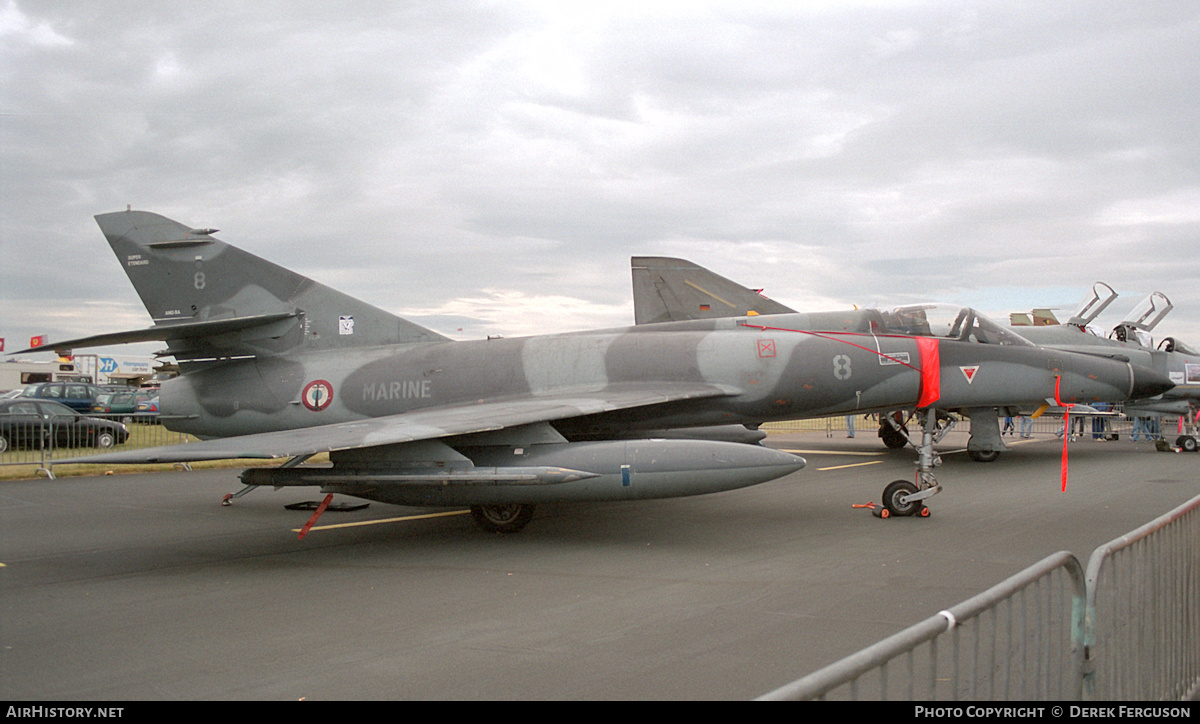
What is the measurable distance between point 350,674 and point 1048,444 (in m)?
20.8

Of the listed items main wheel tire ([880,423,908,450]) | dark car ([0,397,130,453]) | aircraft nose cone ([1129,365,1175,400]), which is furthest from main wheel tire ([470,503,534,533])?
dark car ([0,397,130,453])

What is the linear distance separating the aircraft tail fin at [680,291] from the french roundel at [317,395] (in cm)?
921

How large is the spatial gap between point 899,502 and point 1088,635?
612 cm

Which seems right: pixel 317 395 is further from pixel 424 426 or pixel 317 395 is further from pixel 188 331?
pixel 424 426

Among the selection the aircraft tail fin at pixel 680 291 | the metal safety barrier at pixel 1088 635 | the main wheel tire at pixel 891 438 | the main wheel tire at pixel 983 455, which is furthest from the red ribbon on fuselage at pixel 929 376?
the main wheel tire at pixel 891 438

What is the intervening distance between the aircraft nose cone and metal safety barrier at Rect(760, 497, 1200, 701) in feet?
34.4

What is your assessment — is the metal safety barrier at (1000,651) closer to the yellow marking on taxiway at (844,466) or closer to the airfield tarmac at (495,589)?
the airfield tarmac at (495,589)

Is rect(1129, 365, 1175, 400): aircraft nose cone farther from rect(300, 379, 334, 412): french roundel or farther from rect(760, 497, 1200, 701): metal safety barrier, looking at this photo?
rect(300, 379, 334, 412): french roundel

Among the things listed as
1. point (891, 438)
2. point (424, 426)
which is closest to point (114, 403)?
point (891, 438)

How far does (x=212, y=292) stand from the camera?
10047 mm

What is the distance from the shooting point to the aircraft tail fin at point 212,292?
32.7ft

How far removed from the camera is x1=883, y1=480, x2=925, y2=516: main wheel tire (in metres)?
8.70

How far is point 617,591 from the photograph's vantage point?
5824 millimetres
